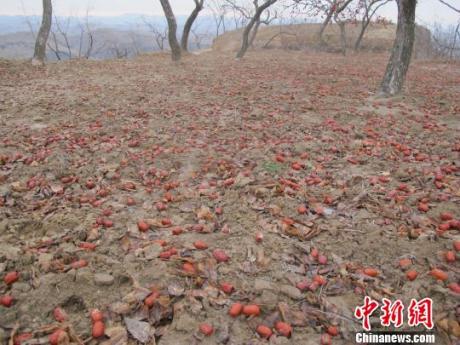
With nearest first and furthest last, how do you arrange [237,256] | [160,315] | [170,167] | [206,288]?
1. [160,315]
2. [206,288]
3. [237,256]
4. [170,167]

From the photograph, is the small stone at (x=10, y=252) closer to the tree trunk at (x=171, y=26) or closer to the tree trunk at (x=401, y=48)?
the tree trunk at (x=401, y=48)

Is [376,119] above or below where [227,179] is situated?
above

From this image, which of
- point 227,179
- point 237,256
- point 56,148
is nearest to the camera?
point 237,256

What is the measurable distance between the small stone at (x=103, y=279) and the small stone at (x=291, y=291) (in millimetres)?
1264

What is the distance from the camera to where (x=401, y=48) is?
8133 millimetres

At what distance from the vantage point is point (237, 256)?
117 inches

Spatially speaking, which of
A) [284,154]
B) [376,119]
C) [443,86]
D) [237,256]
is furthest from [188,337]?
[443,86]

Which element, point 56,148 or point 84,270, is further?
point 56,148

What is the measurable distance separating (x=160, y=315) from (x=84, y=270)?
29.5 inches

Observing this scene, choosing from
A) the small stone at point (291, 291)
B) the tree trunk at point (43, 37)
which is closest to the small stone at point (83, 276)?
the small stone at point (291, 291)

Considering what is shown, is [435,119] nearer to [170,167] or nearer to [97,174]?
[170,167]

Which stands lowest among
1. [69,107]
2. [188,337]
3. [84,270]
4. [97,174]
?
[188,337]

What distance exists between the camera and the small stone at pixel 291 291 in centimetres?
259

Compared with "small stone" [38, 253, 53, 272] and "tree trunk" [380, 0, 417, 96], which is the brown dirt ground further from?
"tree trunk" [380, 0, 417, 96]
